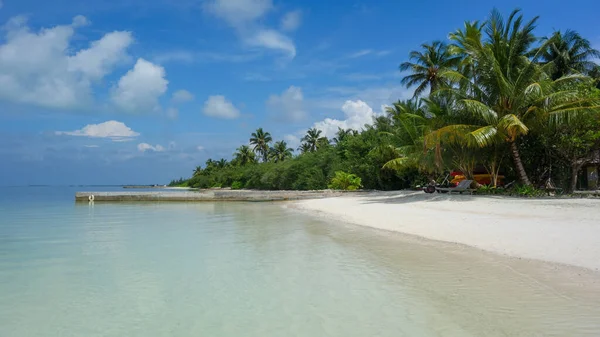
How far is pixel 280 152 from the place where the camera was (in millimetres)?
73750

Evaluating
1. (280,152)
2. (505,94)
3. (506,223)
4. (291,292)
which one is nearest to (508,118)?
(505,94)

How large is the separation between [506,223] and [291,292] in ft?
23.6

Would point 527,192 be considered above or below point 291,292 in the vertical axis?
above

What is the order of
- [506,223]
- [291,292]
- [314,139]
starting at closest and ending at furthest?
[291,292]
[506,223]
[314,139]

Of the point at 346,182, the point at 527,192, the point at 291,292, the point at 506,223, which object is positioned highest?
the point at 346,182

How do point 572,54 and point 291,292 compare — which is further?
point 572,54

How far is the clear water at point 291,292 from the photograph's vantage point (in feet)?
14.5

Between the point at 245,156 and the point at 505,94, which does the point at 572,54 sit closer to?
the point at 505,94

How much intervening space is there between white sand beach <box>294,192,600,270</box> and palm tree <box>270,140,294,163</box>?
184 ft

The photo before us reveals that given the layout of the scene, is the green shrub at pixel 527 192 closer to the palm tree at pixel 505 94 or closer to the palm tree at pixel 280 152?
the palm tree at pixel 505 94

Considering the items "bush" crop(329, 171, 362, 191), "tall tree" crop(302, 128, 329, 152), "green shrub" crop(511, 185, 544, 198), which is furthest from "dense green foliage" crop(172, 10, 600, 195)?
"tall tree" crop(302, 128, 329, 152)

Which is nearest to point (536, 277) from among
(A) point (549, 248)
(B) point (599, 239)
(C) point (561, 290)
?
(C) point (561, 290)

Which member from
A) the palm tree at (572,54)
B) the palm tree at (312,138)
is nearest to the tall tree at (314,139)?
the palm tree at (312,138)

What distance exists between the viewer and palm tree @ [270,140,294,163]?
73.4 metres
